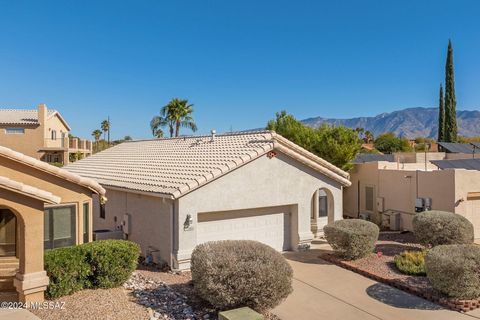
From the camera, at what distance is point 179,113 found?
4719 cm

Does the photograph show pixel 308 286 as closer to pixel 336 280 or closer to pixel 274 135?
pixel 336 280

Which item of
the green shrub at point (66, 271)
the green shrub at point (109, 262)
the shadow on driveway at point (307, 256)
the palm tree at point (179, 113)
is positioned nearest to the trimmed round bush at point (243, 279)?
the green shrub at point (109, 262)

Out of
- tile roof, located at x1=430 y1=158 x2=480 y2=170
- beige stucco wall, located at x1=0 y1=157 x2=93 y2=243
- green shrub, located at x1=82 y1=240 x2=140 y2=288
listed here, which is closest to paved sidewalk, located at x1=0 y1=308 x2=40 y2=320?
green shrub, located at x1=82 y1=240 x2=140 y2=288

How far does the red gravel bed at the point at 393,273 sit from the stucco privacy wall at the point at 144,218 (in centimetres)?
648

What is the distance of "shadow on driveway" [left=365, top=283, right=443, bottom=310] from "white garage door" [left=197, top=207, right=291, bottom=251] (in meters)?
4.96

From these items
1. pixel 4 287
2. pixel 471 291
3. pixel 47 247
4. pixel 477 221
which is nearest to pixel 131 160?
pixel 47 247

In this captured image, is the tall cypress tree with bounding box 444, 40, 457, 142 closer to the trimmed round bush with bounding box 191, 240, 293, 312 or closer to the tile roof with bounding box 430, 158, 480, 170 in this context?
the tile roof with bounding box 430, 158, 480, 170

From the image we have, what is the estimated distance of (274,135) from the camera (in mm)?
16766

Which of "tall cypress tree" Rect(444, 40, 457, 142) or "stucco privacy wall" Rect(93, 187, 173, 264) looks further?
"tall cypress tree" Rect(444, 40, 457, 142)

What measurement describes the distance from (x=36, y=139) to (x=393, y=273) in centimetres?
4743

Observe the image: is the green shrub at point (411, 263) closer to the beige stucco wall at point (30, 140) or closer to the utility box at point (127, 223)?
the utility box at point (127, 223)

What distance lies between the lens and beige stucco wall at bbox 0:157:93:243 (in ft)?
33.9

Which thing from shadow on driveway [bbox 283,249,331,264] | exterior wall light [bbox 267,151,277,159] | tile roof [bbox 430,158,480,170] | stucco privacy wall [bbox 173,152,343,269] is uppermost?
exterior wall light [bbox 267,151,277,159]

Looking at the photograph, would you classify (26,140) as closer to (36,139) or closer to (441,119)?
(36,139)
